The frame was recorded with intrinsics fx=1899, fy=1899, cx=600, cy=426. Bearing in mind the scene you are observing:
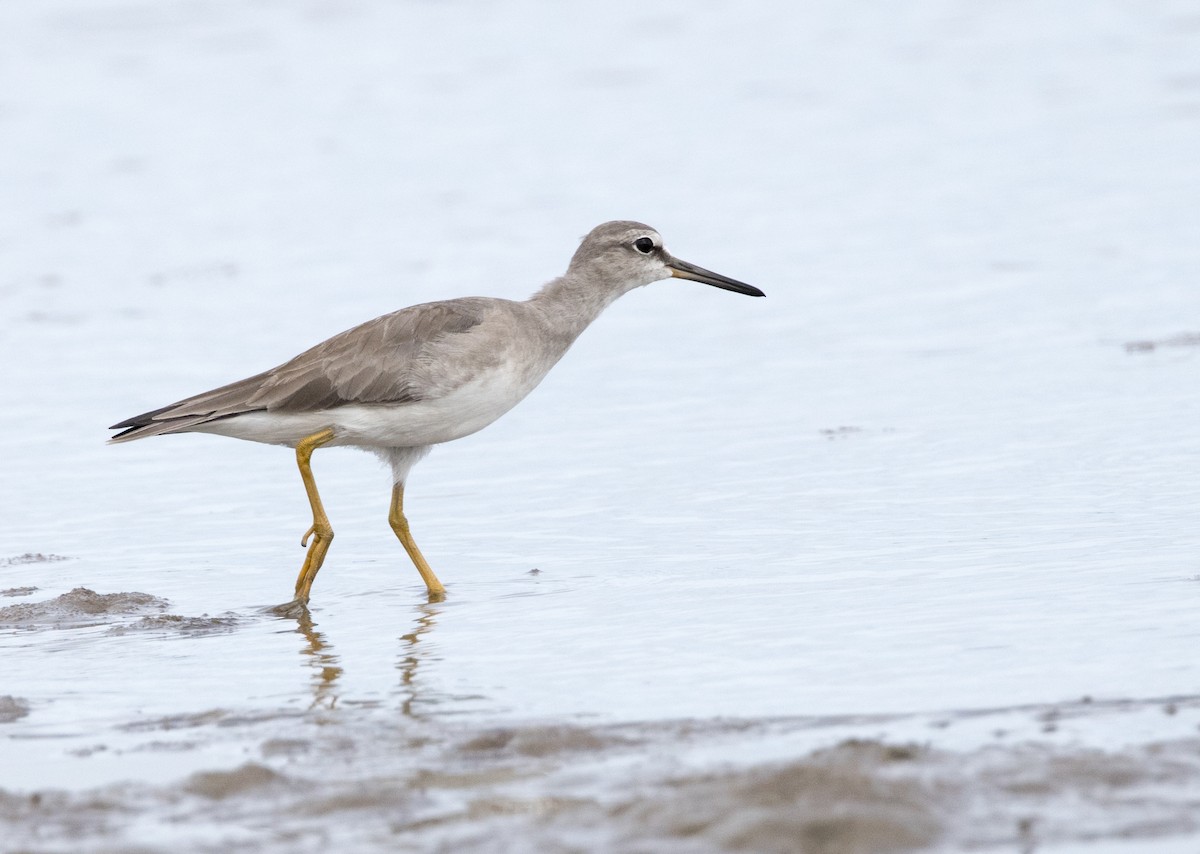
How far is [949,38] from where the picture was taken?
27.6 meters

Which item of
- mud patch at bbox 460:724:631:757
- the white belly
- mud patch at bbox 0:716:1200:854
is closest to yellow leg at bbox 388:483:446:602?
the white belly

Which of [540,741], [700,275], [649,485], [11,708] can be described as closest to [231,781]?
[540,741]

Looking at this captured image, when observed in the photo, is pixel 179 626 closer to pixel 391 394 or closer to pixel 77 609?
pixel 77 609

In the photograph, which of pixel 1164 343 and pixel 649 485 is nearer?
pixel 649 485

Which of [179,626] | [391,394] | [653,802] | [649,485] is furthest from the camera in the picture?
[649,485]

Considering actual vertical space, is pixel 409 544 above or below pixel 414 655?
above

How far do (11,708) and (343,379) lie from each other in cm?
280

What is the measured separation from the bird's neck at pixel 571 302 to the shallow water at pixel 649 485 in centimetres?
102

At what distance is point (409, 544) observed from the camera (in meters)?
9.56

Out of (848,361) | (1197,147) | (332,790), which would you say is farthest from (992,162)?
(332,790)

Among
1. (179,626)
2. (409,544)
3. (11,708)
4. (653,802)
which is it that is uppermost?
(409,544)

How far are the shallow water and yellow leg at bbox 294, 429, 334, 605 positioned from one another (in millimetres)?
215

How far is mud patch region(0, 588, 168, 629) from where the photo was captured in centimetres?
879

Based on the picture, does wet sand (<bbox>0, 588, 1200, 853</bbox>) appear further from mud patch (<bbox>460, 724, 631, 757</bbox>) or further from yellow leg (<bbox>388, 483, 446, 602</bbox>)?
yellow leg (<bbox>388, 483, 446, 602</bbox>)
